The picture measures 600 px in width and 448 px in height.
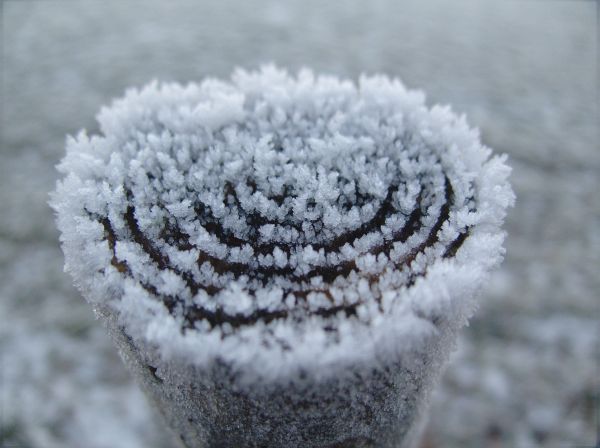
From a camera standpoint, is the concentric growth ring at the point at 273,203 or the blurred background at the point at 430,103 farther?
the blurred background at the point at 430,103

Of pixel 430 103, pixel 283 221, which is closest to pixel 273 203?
pixel 283 221

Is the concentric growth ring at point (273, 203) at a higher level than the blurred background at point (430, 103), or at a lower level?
lower

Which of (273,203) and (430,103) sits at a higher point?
(430,103)

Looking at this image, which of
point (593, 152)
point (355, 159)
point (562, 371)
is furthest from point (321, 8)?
point (355, 159)

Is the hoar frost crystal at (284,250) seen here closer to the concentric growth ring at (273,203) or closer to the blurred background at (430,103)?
the concentric growth ring at (273,203)

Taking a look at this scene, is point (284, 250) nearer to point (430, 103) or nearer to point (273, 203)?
point (273, 203)

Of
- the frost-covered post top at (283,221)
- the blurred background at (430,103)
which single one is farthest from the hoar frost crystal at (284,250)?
the blurred background at (430,103)

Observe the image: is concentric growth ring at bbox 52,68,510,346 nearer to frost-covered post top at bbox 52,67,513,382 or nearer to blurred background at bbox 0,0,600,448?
frost-covered post top at bbox 52,67,513,382

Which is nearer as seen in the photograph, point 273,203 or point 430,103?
point 273,203
